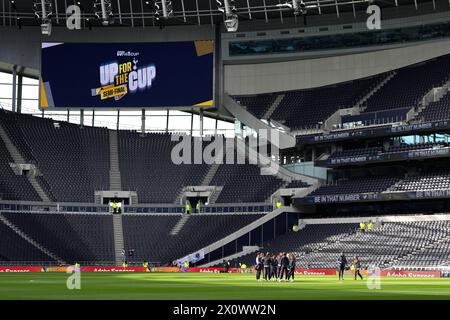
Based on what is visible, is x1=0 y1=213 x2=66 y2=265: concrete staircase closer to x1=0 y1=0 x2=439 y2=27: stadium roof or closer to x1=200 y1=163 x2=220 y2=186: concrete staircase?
x1=200 y1=163 x2=220 y2=186: concrete staircase

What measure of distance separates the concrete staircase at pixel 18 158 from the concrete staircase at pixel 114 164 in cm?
725

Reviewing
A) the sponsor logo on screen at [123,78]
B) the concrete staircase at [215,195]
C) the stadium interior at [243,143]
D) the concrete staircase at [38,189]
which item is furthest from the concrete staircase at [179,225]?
the sponsor logo on screen at [123,78]

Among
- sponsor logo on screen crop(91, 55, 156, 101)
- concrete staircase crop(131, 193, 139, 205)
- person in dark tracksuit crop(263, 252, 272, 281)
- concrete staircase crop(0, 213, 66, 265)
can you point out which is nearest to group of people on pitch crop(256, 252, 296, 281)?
person in dark tracksuit crop(263, 252, 272, 281)

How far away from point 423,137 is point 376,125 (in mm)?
5037

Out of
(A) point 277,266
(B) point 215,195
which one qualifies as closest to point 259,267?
(A) point 277,266

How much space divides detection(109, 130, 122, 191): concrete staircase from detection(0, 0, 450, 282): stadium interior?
13 centimetres

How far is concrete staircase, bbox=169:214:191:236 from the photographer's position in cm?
8738

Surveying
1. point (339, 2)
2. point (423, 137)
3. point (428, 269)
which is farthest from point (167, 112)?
point (428, 269)

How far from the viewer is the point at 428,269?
214 ft

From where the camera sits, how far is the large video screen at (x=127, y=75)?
310 feet

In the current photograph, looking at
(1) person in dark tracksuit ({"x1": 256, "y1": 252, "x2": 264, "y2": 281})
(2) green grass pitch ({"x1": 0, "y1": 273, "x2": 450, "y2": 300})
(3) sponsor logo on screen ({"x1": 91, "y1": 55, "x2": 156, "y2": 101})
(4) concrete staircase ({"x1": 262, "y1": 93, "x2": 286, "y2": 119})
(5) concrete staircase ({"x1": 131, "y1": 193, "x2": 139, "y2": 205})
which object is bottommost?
(1) person in dark tracksuit ({"x1": 256, "y1": 252, "x2": 264, "y2": 281})

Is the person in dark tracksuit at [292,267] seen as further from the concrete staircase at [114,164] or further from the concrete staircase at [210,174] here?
the concrete staircase at [114,164]

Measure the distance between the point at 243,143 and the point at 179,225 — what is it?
12.5 meters

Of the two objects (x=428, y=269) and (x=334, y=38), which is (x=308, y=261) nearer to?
(x=428, y=269)
